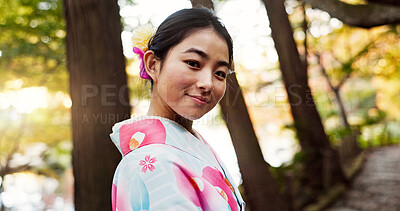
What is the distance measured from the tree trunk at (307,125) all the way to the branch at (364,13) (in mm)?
1619

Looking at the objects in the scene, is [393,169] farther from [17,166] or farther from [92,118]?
[17,166]

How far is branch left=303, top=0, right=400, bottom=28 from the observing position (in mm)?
4457

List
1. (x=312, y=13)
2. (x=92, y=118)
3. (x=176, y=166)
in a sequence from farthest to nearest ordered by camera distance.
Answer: (x=312, y=13), (x=92, y=118), (x=176, y=166)

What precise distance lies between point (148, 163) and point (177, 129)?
263mm

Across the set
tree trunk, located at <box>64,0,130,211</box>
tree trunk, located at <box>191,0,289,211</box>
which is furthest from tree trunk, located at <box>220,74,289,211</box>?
tree trunk, located at <box>64,0,130,211</box>

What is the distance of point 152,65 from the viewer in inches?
52.8

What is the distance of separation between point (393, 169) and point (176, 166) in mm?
9472

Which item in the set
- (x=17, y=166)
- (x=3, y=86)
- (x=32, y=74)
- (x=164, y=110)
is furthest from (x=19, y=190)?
(x=164, y=110)

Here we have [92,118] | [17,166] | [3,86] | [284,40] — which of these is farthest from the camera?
[17,166]

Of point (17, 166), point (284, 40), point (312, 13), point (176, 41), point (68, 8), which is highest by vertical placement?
point (312, 13)

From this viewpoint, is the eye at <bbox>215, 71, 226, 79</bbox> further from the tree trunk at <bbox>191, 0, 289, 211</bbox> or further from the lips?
the tree trunk at <bbox>191, 0, 289, 211</bbox>

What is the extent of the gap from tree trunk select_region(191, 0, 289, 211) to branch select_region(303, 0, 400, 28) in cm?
263

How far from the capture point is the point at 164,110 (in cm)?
131

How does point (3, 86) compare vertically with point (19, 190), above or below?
above
